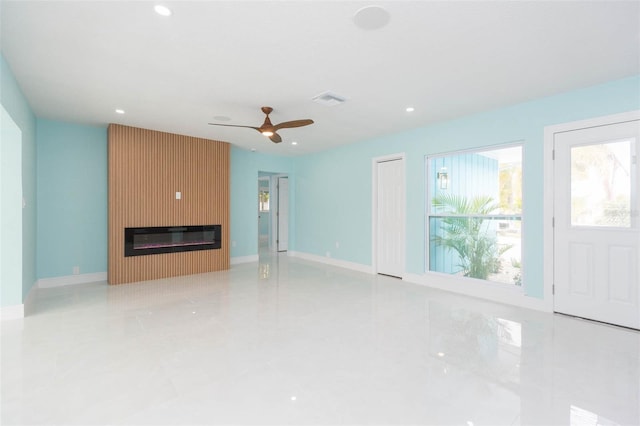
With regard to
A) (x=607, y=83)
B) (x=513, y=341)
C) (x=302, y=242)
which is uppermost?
(x=607, y=83)

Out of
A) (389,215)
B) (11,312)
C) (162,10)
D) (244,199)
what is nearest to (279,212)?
(244,199)

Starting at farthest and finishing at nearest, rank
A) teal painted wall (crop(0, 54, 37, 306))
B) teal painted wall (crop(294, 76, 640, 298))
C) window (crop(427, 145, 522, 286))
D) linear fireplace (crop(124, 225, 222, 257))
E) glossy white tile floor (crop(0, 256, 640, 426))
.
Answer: linear fireplace (crop(124, 225, 222, 257)) < window (crop(427, 145, 522, 286)) < teal painted wall (crop(294, 76, 640, 298)) < teal painted wall (crop(0, 54, 37, 306)) < glossy white tile floor (crop(0, 256, 640, 426))

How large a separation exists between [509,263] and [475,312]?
3.44ft

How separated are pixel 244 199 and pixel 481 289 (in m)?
5.09

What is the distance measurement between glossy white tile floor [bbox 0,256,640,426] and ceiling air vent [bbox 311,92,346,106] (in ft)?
8.40

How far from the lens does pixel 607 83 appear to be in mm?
3305

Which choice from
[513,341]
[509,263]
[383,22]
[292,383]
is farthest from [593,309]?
[383,22]

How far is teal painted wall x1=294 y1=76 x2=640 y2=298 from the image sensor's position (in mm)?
3561

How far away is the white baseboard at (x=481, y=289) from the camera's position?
3.87 metres

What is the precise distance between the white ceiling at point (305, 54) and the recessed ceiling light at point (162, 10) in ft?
0.14

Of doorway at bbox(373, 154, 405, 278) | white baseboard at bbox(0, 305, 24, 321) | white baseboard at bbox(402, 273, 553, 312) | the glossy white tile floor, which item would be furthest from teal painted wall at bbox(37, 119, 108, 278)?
white baseboard at bbox(402, 273, 553, 312)

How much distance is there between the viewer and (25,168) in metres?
3.84

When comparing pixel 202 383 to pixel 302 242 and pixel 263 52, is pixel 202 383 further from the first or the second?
pixel 302 242

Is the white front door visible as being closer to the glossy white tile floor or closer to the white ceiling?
the glossy white tile floor
